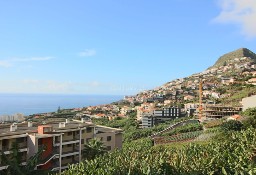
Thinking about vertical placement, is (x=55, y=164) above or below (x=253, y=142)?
below

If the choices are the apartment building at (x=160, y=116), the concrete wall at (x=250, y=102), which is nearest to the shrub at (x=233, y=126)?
the concrete wall at (x=250, y=102)

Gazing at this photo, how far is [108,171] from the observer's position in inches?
916

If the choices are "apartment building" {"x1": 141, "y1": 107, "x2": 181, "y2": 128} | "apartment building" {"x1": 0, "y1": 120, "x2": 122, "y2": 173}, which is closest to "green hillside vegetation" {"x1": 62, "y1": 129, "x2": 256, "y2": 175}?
"apartment building" {"x1": 0, "y1": 120, "x2": 122, "y2": 173}

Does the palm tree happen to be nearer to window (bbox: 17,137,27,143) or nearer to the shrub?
window (bbox: 17,137,27,143)

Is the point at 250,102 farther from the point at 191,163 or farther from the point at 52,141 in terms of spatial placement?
the point at 52,141

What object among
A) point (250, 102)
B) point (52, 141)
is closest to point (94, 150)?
point (52, 141)

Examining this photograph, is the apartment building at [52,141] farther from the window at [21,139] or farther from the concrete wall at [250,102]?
the concrete wall at [250,102]

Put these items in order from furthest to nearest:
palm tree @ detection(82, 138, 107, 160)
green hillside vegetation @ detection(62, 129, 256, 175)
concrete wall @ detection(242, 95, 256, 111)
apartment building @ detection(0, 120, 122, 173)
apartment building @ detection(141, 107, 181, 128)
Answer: apartment building @ detection(141, 107, 181, 128), concrete wall @ detection(242, 95, 256, 111), palm tree @ detection(82, 138, 107, 160), apartment building @ detection(0, 120, 122, 173), green hillside vegetation @ detection(62, 129, 256, 175)

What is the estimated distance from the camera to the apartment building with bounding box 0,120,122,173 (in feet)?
115

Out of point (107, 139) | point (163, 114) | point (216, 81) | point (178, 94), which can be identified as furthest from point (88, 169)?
point (216, 81)

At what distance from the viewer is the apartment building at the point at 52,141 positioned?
35.1m

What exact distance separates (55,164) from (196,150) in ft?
58.7

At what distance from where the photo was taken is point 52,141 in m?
38.2

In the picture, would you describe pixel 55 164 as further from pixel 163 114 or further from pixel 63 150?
pixel 163 114
